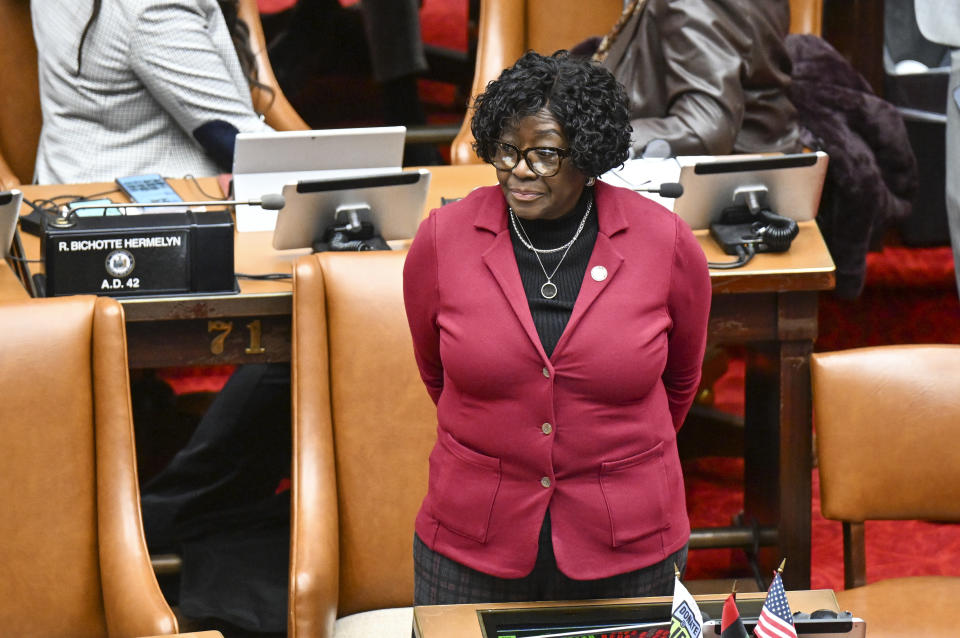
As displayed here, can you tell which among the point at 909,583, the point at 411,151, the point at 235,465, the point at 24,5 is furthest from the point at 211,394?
the point at 909,583

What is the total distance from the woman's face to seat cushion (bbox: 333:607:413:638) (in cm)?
82

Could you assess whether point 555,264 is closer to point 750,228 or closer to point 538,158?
point 538,158

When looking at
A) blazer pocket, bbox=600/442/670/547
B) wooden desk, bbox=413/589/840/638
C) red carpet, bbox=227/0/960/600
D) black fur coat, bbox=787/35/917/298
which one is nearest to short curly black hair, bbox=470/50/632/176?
blazer pocket, bbox=600/442/670/547

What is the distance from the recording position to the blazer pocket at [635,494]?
165cm

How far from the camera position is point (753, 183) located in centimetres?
258

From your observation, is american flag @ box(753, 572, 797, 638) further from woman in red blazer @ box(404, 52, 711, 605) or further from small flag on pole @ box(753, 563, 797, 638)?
woman in red blazer @ box(404, 52, 711, 605)

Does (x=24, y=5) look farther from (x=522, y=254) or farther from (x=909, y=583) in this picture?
(x=909, y=583)

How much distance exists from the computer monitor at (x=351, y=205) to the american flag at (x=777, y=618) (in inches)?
52.7

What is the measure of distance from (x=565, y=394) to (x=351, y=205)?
1009mm

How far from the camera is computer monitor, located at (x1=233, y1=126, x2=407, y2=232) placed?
2.58 metres

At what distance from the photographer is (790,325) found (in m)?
2.54

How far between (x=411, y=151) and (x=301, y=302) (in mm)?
2684

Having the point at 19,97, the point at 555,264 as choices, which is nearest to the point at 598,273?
the point at 555,264

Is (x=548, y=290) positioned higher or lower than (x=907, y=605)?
higher
